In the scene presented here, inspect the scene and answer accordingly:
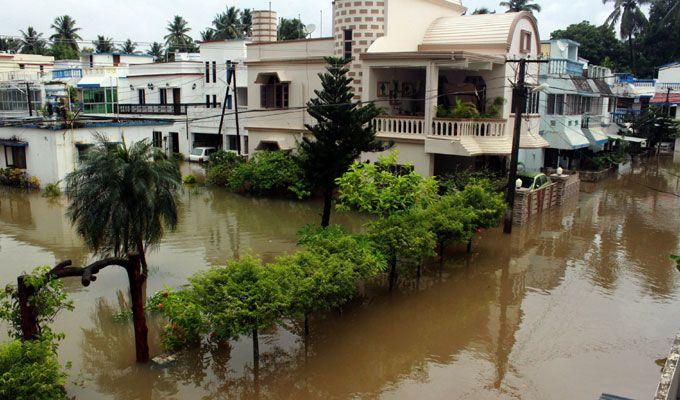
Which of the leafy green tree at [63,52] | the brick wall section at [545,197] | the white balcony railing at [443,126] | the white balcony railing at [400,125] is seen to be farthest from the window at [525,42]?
the leafy green tree at [63,52]

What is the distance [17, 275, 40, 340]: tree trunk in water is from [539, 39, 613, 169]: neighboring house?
76.3 ft

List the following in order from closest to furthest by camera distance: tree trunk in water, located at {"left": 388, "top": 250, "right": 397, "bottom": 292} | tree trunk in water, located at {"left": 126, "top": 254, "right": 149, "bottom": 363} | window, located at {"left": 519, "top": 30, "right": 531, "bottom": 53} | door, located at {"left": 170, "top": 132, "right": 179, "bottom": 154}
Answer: tree trunk in water, located at {"left": 126, "top": 254, "right": 149, "bottom": 363} < tree trunk in water, located at {"left": 388, "top": 250, "right": 397, "bottom": 292} < window, located at {"left": 519, "top": 30, "right": 531, "bottom": 53} < door, located at {"left": 170, "top": 132, "right": 179, "bottom": 154}

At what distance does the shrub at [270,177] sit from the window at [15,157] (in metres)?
9.24

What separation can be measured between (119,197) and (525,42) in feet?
58.4

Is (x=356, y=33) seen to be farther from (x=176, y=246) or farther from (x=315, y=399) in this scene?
(x=315, y=399)

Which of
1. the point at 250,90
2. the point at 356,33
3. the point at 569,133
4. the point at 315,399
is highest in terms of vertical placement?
the point at 356,33

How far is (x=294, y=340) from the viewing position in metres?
10.4

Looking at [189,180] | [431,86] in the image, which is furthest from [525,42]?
[189,180]

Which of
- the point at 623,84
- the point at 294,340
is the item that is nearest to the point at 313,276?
the point at 294,340

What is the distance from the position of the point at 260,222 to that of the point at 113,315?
8.54 metres

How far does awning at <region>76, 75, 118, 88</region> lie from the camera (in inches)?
1538

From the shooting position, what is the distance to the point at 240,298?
28.8 ft

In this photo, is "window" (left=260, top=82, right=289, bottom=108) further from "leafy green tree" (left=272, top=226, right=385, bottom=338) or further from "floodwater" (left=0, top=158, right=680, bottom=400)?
"leafy green tree" (left=272, top=226, right=385, bottom=338)

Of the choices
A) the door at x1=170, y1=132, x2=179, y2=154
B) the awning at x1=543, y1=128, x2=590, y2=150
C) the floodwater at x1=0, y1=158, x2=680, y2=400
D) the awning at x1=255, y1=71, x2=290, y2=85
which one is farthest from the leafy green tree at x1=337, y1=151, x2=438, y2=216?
the door at x1=170, y1=132, x2=179, y2=154
